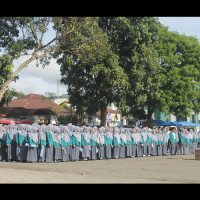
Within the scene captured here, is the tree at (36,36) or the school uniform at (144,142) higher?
the tree at (36,36)

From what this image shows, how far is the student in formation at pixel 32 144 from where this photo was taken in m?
19.4

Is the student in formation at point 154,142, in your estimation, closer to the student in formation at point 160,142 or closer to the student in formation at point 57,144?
the student in formation at point 160,142

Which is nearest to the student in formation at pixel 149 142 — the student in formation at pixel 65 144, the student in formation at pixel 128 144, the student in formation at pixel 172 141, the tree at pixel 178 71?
the student in formation at pixel 128 144

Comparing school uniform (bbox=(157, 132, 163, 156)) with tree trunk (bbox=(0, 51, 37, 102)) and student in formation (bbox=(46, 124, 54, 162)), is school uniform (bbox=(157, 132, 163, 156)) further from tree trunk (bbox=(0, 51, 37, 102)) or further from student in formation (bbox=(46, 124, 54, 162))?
tree trunk (bbox=(0, 51, 37, 102))

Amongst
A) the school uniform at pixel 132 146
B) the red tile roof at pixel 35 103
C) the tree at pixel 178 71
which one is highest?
the tree at pixel 178 71

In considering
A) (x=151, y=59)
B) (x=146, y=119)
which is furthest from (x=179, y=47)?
(x=151, y=59)

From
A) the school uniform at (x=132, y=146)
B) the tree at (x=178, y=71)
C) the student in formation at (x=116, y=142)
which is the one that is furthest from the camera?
the tree at (x=178, y=71)

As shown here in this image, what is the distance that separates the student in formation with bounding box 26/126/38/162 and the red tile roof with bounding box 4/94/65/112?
2739 cm

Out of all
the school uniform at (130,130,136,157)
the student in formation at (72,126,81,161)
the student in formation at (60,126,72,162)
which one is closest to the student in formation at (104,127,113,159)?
the school uniform at (130,130,136,157)

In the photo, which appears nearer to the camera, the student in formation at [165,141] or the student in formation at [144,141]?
the student in formation at [144,141]

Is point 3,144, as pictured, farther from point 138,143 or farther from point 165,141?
point 165,141

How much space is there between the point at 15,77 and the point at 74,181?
15312 mm

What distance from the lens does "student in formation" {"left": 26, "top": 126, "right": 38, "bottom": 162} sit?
19.4m
